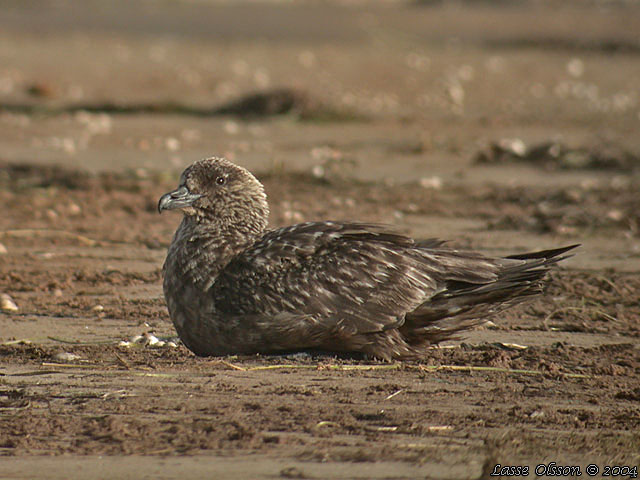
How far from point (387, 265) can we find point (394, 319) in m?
0.29

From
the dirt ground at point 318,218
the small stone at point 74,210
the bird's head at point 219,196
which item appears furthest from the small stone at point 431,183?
the bird's head at point 219,196

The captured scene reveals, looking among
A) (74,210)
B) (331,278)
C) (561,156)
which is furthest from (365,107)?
(331,278)

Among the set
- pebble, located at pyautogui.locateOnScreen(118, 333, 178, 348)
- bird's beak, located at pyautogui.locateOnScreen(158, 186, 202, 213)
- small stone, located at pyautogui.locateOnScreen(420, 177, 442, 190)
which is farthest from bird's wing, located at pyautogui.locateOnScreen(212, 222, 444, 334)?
small stone, located at pyautogui.locateOnScreen(420, 177, 442, 190)

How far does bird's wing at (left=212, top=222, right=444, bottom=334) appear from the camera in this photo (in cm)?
613

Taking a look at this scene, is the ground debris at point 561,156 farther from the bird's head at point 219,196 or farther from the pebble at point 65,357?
the pebble at point 65,357

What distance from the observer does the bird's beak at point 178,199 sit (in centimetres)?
646

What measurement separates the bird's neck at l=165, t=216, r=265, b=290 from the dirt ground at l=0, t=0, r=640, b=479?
1.44 feet

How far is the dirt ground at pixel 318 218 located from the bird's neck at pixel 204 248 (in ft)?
1.44

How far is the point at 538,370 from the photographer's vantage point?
6219 mm

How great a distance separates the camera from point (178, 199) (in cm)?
654

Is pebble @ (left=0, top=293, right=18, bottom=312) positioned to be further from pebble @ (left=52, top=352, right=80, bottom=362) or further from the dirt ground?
pebble @ (left=52, top=352, right=80, bottom=362)

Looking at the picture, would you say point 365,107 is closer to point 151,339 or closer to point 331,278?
point 151,339

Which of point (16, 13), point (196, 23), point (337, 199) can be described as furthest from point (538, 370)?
point (16, 13)

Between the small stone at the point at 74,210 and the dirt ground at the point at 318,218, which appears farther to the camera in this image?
the small stone at the point at 74,210
